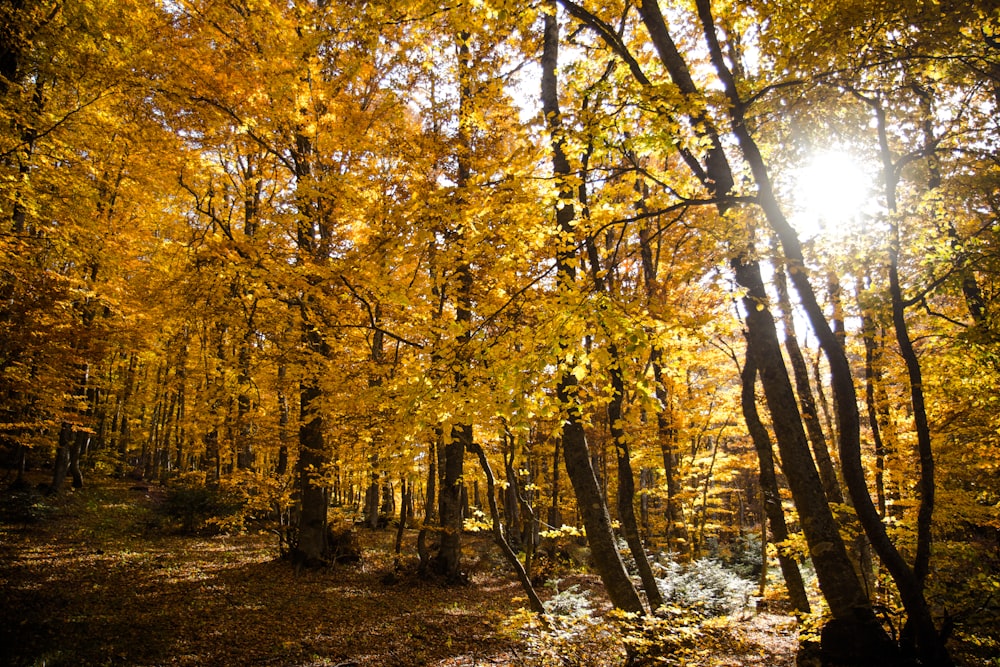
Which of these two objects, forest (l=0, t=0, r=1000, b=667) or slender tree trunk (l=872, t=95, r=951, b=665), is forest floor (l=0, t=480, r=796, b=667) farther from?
slender tree trunk (l=872, t=95, r=951, b=665)

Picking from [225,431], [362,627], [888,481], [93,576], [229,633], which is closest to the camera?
[229,633]

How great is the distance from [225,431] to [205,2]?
9.55 m

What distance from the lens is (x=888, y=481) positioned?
35.1ft

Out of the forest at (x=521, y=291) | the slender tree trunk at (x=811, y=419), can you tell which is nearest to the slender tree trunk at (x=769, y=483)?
the forest at (x=521, y=291)

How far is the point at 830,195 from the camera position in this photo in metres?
5.77

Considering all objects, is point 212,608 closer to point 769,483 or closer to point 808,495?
point 808,495

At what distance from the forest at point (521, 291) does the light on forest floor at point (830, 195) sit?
0.15 ft

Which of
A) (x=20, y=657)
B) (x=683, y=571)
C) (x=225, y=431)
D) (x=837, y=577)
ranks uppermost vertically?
(x=225, y=431)

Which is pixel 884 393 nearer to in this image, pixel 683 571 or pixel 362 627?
pixel 683 571

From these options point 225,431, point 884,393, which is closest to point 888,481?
point 884,393

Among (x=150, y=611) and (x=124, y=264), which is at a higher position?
(x=124, y=264)

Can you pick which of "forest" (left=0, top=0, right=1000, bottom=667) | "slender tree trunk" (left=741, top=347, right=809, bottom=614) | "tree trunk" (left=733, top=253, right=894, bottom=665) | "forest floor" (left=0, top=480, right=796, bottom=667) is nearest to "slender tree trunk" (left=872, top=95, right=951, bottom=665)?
"forest" (left=0, top=0, right=1000, bottom=667)

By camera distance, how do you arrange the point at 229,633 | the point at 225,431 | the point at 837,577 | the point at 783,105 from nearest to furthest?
the point at 837,577, the point at 783,105, the point at 229,633, the point at 225,431

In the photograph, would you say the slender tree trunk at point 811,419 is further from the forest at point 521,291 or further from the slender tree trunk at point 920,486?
the slender tree trunk at point 920,486
